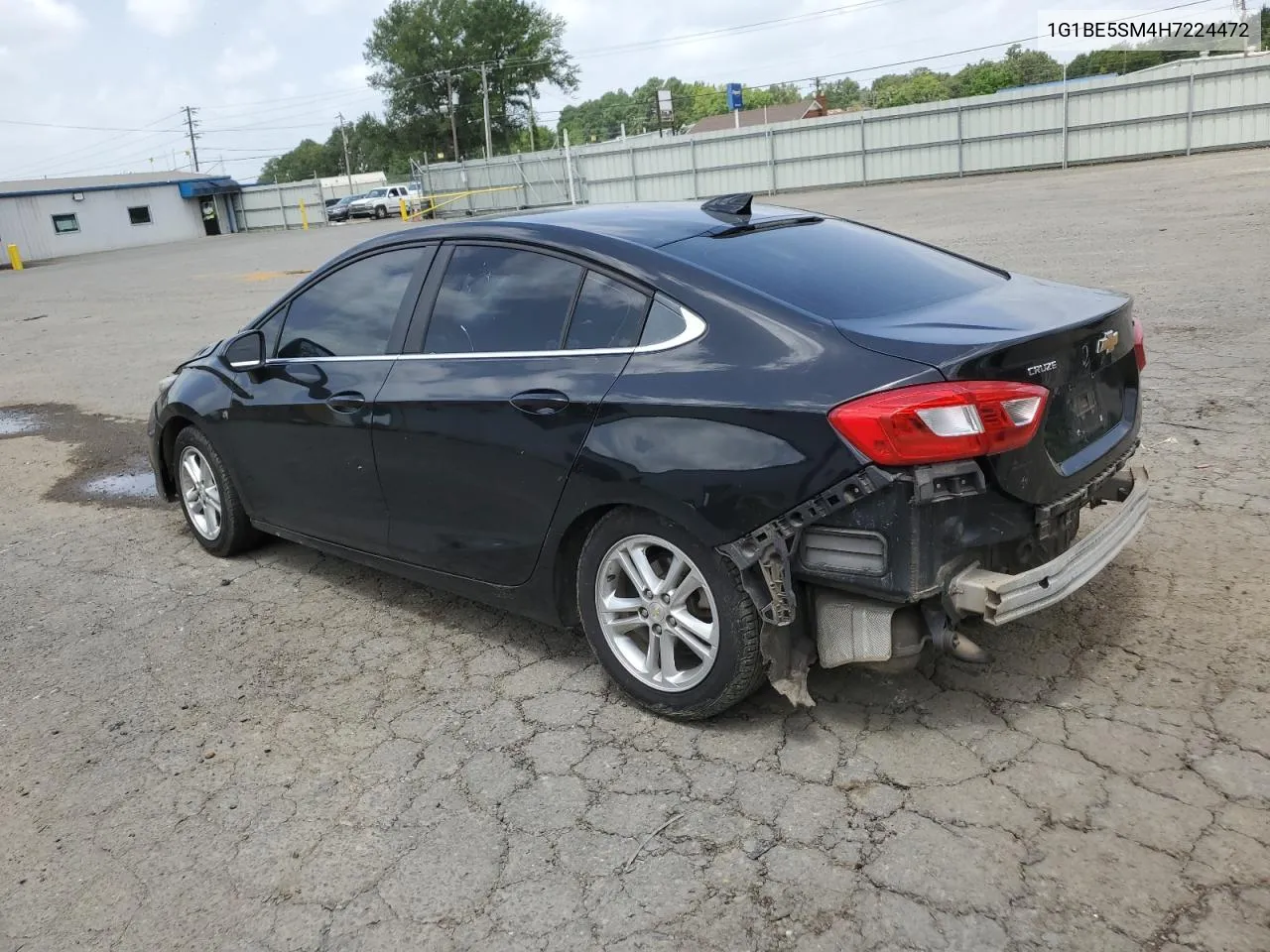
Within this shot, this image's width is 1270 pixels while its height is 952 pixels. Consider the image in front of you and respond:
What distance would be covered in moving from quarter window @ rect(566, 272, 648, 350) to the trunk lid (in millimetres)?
685

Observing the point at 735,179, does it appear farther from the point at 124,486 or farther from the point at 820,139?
the point at 124,486

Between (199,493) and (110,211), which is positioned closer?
(199,493)

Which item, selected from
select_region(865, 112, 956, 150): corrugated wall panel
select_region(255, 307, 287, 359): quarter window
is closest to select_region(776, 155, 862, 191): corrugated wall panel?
select_region(865, 112, 956, 150): corrugated wall panel

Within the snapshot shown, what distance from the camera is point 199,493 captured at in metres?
5.42

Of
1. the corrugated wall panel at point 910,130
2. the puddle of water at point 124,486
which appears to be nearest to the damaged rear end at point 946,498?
the puddle of water at point 124,486

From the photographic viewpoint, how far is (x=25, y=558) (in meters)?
5.72

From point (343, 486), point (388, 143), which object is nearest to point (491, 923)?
point (343, 486)

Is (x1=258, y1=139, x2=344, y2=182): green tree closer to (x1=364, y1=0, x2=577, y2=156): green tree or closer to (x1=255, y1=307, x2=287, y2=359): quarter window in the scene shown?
(x1=364, y1=0, x2=577, y2=156): green tree

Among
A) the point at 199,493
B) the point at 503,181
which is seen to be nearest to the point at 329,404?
the point at 199,493

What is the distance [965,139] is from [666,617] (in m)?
32.9

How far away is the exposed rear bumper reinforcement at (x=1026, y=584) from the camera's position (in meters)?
2.91

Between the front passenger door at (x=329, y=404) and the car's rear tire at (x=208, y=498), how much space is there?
297 mm

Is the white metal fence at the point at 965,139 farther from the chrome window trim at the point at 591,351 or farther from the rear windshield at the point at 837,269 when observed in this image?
the chrome window trim at the point at 591,351

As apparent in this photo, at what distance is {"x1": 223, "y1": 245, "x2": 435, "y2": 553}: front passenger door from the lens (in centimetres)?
421
